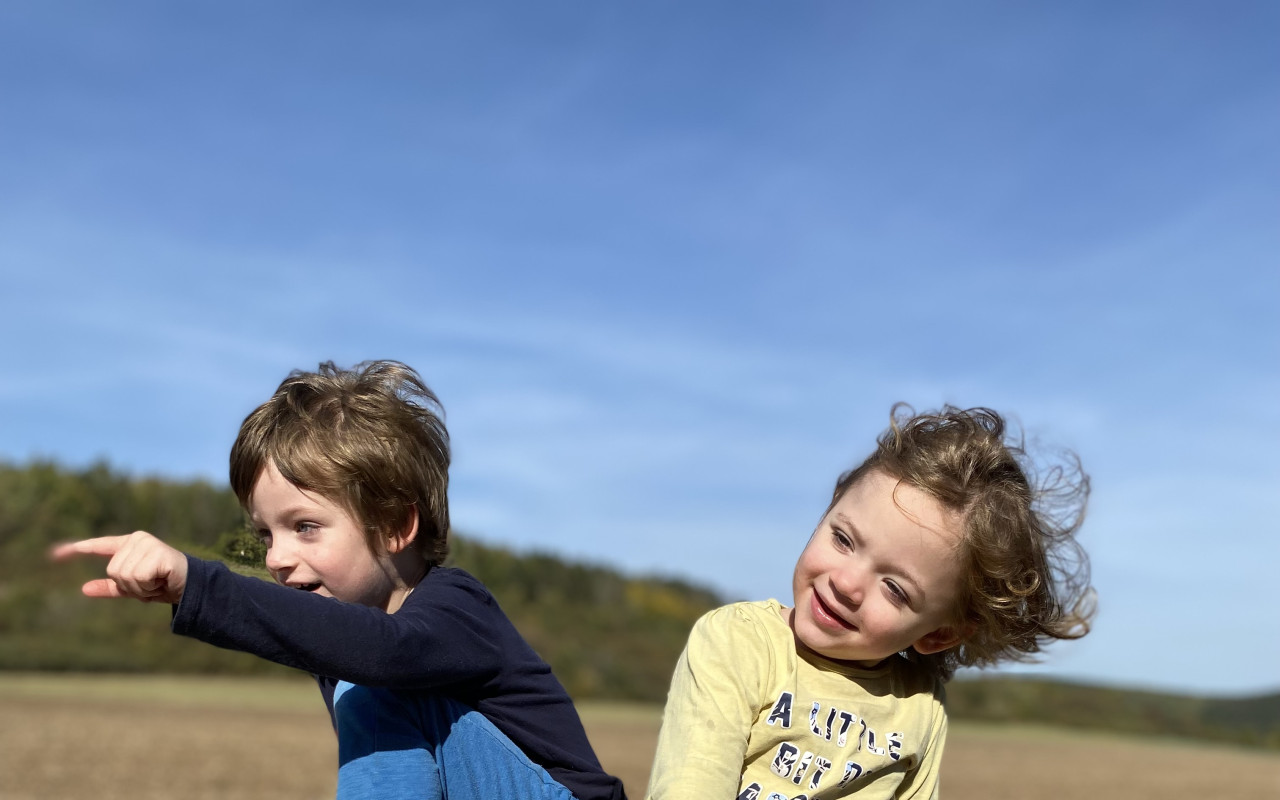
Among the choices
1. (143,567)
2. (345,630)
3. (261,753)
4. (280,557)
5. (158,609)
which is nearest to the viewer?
(143,567)

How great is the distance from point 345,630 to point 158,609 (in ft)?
86.0

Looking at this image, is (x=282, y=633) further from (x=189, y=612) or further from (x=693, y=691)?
(x=693, y=691)

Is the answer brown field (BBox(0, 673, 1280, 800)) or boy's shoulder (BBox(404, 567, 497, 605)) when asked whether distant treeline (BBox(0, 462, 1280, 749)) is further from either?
boy's shoulder (BBox(404, 567, 497, 605))

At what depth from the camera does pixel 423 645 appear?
2.30 meters

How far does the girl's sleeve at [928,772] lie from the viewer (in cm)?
271

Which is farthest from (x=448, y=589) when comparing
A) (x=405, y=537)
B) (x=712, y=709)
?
(x=712, y=709)

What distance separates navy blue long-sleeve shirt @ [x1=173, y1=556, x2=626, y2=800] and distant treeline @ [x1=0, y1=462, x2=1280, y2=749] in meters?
17.8

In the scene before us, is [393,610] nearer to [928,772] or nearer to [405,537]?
[405,537]

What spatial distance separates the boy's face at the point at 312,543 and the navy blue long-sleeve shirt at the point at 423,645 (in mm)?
160

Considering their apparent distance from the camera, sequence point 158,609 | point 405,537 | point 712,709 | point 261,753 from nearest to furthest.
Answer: point 712,709 → point 405,537 → point 261,753 → point 158,609

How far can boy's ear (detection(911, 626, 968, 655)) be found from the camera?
9.02 ft

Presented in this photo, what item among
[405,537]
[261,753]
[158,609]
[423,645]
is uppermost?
[405,537]

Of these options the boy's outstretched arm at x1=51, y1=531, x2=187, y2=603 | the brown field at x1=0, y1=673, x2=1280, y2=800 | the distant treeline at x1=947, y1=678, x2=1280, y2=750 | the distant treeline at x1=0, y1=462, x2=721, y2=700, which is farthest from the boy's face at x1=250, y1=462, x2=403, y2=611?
the distant treeline at x1=947, y1=678, x2=1280, y2=750

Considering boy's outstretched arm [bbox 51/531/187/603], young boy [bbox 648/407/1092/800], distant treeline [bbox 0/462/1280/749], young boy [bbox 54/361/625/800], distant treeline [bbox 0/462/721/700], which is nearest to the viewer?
boy's outstretched arm [bbox 51/531/187/603]
